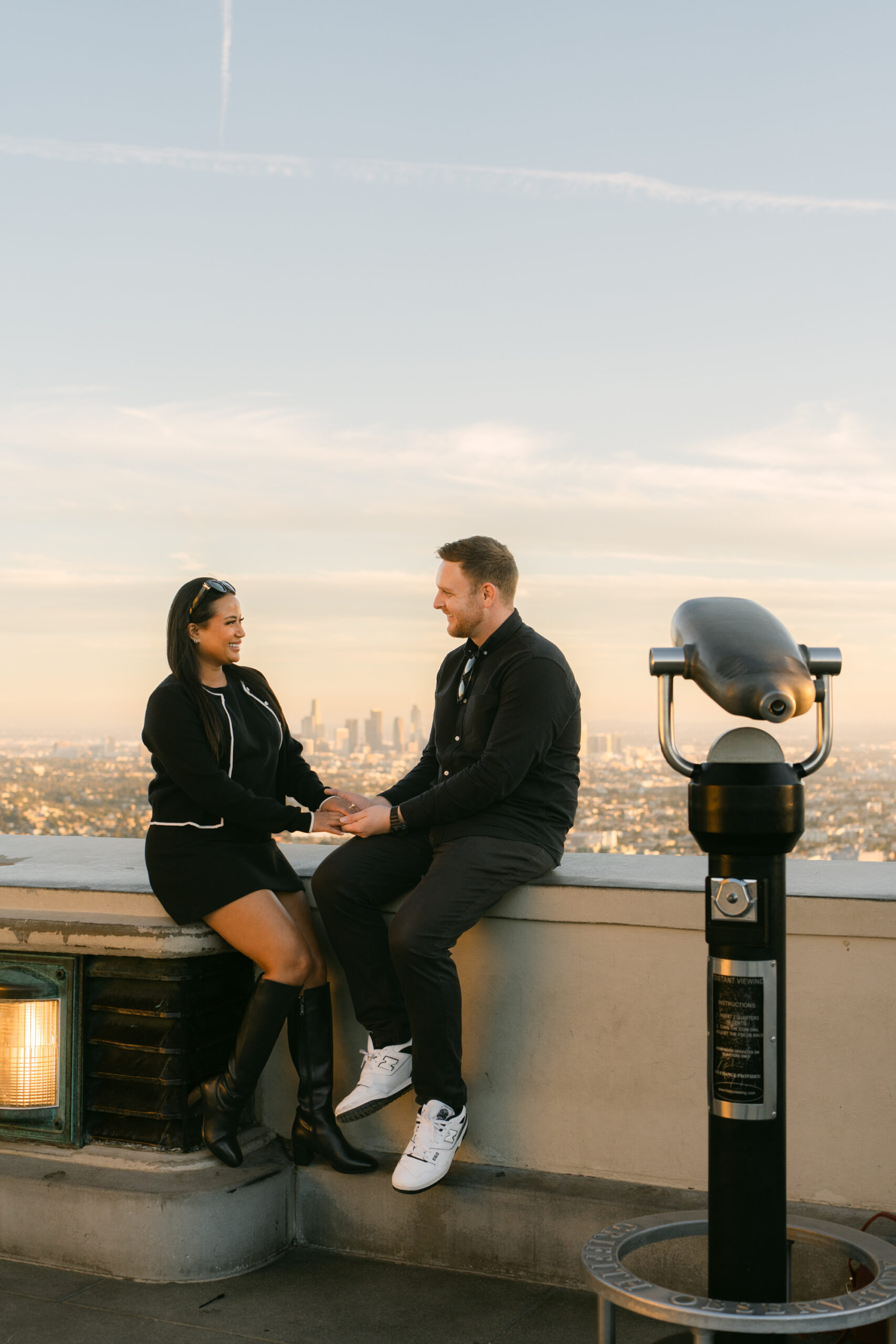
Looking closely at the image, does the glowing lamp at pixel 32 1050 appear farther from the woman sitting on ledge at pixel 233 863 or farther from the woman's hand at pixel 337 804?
the woman's hand at pixel 337 804

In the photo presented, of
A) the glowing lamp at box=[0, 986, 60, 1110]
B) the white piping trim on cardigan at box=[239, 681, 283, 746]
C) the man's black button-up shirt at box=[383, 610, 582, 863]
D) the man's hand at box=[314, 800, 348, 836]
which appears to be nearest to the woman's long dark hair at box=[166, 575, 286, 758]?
the white piping trim on cardigan at box=[239, 681, 283, 746]

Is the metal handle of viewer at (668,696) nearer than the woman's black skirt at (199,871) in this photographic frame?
Yes

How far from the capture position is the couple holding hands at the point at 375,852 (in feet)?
9.45

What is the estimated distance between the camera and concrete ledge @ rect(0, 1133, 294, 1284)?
9.60 feet

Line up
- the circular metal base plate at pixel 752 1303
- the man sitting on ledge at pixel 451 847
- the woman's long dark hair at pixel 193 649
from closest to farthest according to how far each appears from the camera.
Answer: the circular metal base plate at pixel 752 1303 < the man sitting on ledge at pixel 451 847 < the woman's long dark hair at pixel 193 649

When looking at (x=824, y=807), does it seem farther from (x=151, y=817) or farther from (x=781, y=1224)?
(x=151, y=817)

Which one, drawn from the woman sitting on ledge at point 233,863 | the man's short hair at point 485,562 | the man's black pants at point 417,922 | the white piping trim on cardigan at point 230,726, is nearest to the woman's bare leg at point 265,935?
the woman sitting on ledge at point 233,863

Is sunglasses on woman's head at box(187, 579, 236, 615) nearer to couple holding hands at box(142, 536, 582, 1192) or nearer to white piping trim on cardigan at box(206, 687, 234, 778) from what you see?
couple holding hands at box(142, 536, 582, 1192)

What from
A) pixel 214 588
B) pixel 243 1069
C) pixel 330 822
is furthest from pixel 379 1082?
pixel 214 588

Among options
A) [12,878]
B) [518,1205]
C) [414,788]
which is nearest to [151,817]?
[12,878]

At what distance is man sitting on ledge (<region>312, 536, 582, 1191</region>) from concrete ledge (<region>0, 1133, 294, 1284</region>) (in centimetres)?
34

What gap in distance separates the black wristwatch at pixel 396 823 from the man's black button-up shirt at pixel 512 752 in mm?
24

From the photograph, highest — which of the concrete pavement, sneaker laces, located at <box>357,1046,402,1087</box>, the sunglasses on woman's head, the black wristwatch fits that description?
the sunglasses on woman's head

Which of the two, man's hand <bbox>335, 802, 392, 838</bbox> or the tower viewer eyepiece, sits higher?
the tower viewer eyepiece
